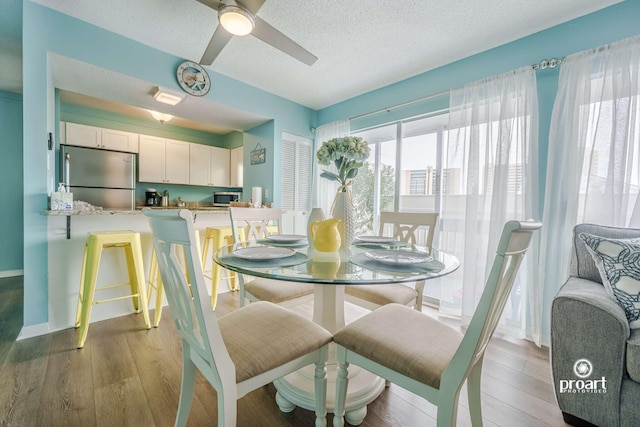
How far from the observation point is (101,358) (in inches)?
66.7

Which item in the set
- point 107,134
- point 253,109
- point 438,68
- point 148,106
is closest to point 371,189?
point 438,68

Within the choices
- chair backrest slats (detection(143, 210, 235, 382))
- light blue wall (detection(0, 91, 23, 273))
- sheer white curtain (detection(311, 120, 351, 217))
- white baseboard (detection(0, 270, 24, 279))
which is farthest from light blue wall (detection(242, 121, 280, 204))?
white baseboard (detection(0, 270, 24, 279))

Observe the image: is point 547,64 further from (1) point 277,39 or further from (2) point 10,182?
(2) point 10,182

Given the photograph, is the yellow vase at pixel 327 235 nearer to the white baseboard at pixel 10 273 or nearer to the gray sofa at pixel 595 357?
the gray sofa at pixel 595 357

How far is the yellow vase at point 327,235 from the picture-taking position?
135 cm

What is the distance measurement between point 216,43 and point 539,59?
2.52 metres

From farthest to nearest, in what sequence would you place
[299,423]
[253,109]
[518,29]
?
1. [253,109]
2. [518,29]
3. [299,423]

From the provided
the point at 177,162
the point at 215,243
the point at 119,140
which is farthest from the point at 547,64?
the point at 119,140

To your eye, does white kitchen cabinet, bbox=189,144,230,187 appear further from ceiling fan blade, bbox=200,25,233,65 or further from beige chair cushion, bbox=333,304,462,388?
beige chair cushion, bbox=333,304,462,388

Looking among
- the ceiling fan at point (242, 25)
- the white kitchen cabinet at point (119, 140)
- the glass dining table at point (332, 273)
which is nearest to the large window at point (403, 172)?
the glass dining table at point (332, 273)

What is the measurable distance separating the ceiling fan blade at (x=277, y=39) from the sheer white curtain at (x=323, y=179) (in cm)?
147

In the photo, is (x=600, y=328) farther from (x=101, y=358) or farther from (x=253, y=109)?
(x=253, y=109)

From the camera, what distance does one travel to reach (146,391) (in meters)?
1.40

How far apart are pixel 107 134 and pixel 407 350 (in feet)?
16.5
